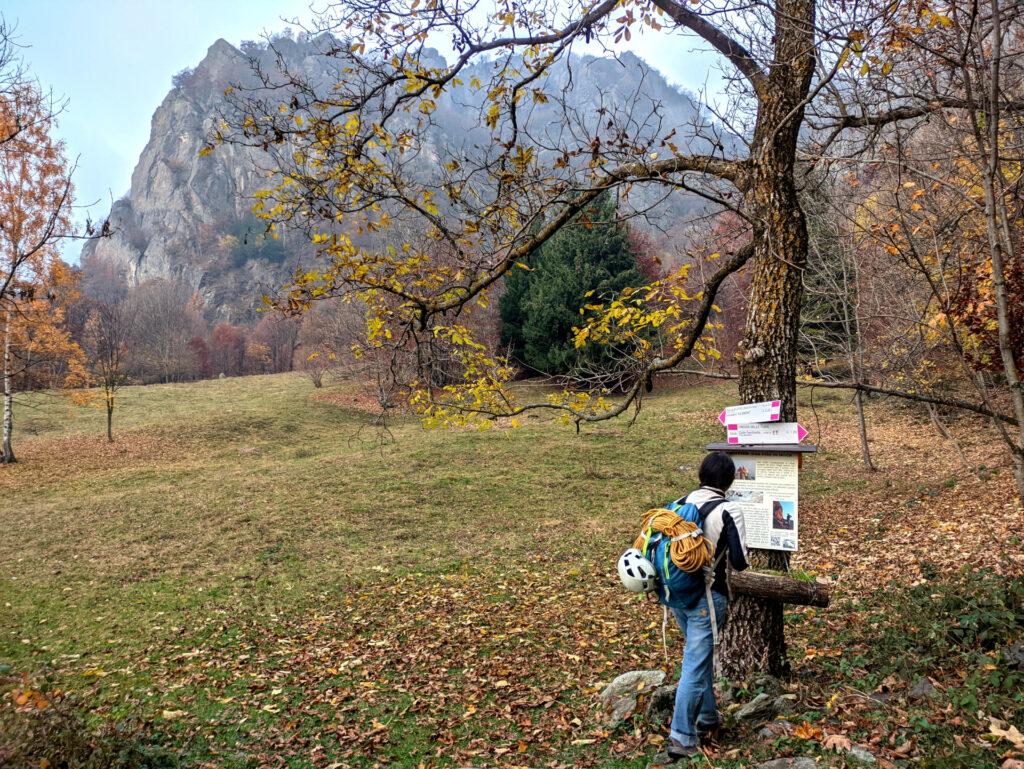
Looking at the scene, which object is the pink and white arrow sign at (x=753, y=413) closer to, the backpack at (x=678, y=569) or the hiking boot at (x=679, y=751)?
the backpack at (x=678, y=569)

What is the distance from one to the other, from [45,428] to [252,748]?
80.5 ft

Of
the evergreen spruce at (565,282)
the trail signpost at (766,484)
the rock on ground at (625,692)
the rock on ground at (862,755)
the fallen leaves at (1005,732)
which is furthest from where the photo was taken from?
the evergreen spruce at (565,282)

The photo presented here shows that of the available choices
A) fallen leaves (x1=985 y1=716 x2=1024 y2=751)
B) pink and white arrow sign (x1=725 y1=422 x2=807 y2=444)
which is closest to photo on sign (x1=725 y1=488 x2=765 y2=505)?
pink and white arrow sign (x1=725 y1=422 x2=807 y2=444)

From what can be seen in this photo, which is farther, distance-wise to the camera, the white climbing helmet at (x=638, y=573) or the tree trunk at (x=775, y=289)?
the tree trunk at (x=775, y=289)

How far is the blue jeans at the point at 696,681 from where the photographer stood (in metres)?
3.93

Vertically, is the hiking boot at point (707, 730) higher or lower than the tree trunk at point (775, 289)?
lower

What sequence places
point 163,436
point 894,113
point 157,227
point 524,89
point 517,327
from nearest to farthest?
1. point 894,113
2. point 524,89
3. point 163,436
4. point 517,327
5. point 157,227

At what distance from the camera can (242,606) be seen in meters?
8.80

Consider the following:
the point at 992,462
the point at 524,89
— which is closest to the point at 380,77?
the point at 524,89

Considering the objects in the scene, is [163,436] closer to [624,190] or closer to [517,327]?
[517,327]

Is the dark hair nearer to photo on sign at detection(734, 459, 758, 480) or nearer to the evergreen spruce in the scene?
photo on sign at detection(734, 459, 758, 480)

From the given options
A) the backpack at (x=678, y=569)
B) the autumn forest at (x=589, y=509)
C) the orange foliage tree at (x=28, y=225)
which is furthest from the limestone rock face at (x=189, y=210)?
the backpack at (x=678, y=569)

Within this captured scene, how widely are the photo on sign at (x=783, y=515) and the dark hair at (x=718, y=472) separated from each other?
1.43 feet

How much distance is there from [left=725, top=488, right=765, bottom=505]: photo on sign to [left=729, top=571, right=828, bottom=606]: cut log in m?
0.50
